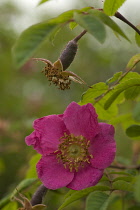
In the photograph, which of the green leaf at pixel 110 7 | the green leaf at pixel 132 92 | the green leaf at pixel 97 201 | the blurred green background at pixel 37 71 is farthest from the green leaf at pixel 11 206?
the blurred green background at pixel 37 71

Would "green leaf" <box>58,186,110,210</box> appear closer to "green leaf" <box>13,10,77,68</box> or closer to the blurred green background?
"green leaf" <box>13,10,77,68</box>

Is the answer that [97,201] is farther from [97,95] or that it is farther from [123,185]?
[97,95]

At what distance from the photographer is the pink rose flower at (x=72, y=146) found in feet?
4.10

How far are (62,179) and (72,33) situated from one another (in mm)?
3722

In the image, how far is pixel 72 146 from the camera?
4.37ft

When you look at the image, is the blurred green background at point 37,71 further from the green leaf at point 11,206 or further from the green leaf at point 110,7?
the green leaf at point 110,7

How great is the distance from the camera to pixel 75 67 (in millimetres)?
5164

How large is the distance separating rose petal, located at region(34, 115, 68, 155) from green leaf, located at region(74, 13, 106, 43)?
0.38 m

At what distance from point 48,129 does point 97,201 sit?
27cm

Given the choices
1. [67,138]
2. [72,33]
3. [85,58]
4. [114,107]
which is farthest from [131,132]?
[85,58]

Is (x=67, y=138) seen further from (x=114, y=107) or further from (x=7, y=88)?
(x=7, y=88)

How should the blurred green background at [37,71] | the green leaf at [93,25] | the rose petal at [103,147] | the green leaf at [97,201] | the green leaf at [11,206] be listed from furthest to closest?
the blurred green background at [37,71]
the green leaf at [11,206]
the rose petal at [103,147]
the green leaf at [97,201]
the green leaf at [93,25]

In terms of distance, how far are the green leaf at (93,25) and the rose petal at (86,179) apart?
46 centimetres

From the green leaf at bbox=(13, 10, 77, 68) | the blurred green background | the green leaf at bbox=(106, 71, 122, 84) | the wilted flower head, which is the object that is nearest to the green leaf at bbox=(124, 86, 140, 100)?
the green leaf at bbox=(106, 71, 122, 84)
